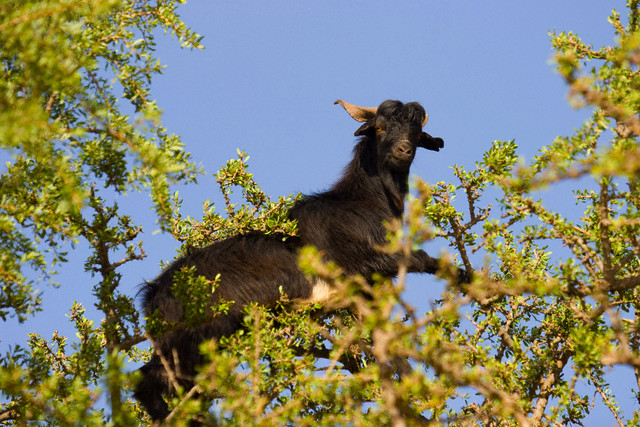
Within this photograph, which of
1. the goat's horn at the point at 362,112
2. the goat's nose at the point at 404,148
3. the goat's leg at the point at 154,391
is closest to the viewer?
the goat's leg at the point at 154,391

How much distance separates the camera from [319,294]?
6969 mm

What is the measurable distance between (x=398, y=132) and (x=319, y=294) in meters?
2.13


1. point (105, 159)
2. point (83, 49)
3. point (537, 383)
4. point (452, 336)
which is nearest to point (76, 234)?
point (105, 159)

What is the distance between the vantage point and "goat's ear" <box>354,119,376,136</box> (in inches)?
322

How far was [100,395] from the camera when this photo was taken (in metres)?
3.58

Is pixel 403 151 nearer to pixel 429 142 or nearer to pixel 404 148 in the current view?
pixel 404 148

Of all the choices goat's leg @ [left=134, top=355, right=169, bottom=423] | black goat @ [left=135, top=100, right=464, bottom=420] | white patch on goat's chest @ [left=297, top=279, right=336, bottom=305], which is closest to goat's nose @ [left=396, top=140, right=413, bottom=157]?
black goat @ [left=135, top=100, right=464, bottom=420]

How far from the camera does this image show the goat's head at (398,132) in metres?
7.82

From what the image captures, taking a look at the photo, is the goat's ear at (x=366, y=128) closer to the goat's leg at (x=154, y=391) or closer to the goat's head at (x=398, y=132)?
the goat's head at (x=398, y=132)

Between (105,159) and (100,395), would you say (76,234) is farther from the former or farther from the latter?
(100,395)

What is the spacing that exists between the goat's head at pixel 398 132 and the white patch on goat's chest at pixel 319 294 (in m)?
1.67

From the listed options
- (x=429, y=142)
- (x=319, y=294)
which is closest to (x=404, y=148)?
(x=429, y=142)

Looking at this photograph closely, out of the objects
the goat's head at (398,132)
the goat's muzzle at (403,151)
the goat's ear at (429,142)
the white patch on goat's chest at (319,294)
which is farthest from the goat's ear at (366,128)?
the white patch on goat's chest at (319,294)

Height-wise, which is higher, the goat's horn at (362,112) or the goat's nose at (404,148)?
the goat's horn at (362,112)
